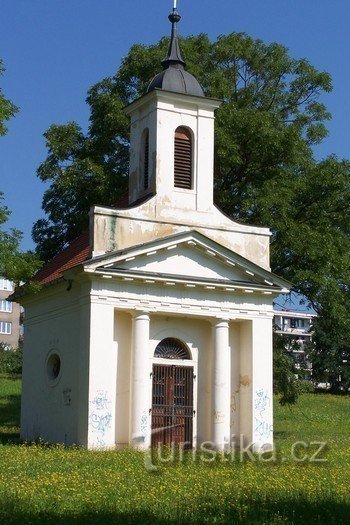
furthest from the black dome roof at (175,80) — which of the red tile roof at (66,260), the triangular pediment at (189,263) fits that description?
the red tile roof at (66,260)

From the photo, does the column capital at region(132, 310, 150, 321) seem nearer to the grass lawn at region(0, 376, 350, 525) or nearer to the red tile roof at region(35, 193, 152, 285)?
the red tile roof at region(35, 193, 152, 285)

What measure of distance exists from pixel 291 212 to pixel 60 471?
1531 cm

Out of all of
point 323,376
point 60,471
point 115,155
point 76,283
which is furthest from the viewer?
point 323,376

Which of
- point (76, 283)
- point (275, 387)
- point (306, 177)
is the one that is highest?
point (306, 177)

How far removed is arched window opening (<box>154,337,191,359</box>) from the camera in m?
23.6

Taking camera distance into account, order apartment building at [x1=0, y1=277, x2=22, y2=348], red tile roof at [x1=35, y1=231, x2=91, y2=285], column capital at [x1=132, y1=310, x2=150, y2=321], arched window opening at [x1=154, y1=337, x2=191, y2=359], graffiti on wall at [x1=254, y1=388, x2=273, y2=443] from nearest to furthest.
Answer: column capital at [x1=132, y1=310, x2=150, y2=321], arched window opening at [x1=154, y1=337, x2=191, y2=359], graffiti on wall at [x1=254, y1=388, x2=273, y2=443], red tile roof at [x1=35, y1=231, x2=91, y2=285], apartment building at [x1=0, y1=277, x2=22, y2=348]

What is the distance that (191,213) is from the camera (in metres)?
24.2

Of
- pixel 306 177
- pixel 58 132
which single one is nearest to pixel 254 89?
pixel 306 177

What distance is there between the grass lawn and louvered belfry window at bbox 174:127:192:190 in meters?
7.60

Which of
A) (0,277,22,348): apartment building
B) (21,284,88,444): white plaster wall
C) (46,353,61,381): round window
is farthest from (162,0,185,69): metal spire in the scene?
(0,277,22,348): apartment building

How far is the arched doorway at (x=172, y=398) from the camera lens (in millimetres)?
23125

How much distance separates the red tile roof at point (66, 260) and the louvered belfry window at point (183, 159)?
309 centimetres

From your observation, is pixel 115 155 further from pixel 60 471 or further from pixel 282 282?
pixel 60 471

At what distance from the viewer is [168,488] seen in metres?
14.6
